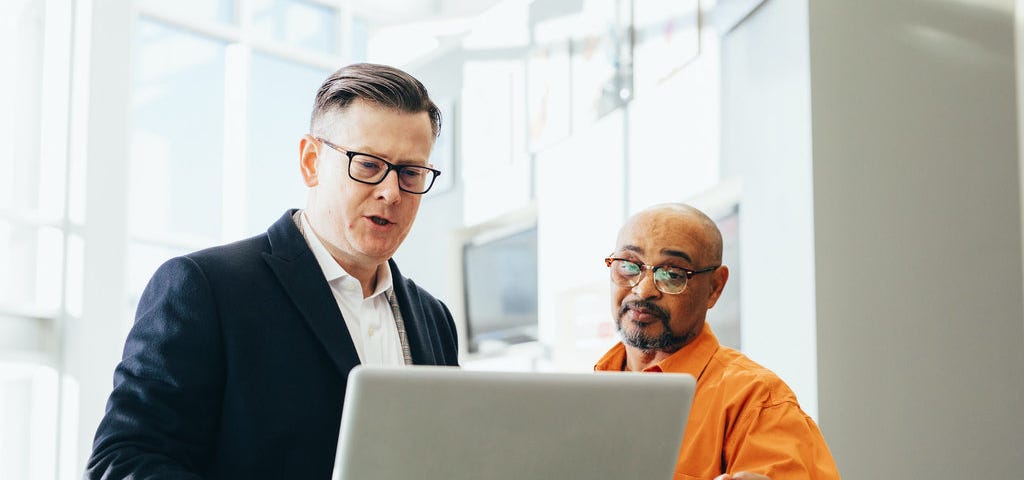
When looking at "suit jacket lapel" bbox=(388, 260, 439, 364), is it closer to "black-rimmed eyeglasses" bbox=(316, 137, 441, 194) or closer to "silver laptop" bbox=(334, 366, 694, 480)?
"black-rimmed eyeglasses" bbox=(316, 137, 441, 194)

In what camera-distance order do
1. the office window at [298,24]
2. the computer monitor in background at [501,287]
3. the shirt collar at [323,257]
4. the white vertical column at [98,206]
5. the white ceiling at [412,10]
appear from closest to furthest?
the shirt collar at [323,257] → the white vertical column at [98,206] → the computer monitor in background at [501,287] → the office window at [298,24] → the white ceiling at [412,10]

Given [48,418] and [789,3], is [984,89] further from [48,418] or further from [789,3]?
[48,418]

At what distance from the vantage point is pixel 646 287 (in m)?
2.41

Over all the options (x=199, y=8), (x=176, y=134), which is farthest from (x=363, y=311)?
(x=199, y=8)

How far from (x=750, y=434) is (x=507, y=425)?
880 mm

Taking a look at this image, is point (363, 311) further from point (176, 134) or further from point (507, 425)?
point (176, 134)

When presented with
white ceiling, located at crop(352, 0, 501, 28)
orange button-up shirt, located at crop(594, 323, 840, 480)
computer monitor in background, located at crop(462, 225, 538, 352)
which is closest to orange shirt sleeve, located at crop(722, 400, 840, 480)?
orange button-up shirt, located at crop(594, 323, 840, 480)

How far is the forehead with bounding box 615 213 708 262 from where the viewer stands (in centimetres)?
244

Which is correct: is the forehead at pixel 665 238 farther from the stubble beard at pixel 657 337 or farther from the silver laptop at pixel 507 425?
the silver laptop at pixel 507 425

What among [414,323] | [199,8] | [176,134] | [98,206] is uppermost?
[199,8]

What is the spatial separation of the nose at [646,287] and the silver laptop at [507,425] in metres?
0.94

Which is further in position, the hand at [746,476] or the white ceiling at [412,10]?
the white ceiling at [412,10]

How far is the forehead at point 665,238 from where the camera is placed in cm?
244

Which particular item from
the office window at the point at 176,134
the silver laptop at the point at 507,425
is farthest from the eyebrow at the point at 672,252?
A: the office window at the point at 176,134
